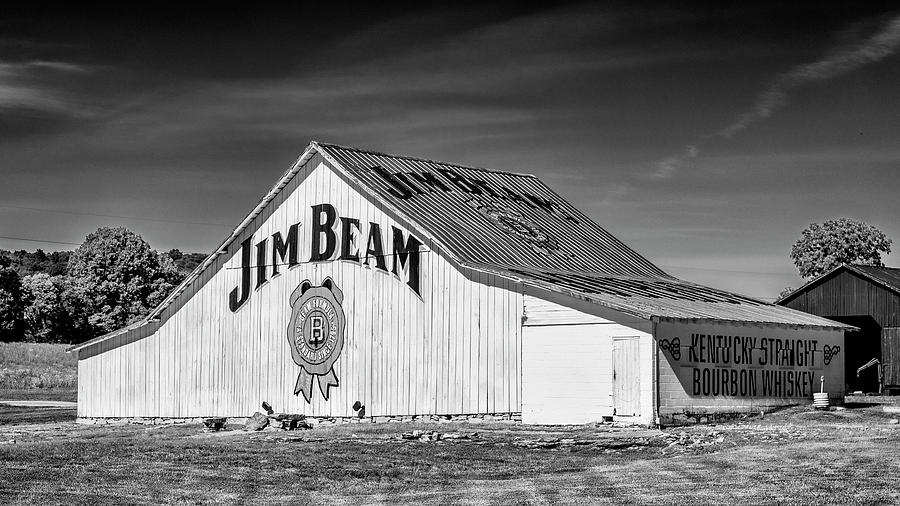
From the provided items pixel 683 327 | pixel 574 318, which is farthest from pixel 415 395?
pixel 683 327

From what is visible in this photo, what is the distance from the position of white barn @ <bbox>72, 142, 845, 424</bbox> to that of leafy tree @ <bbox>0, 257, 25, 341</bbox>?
2657 inches

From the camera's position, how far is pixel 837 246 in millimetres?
95562

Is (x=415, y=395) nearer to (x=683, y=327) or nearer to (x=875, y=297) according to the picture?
(x=683, y=327)

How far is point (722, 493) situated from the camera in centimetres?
2086

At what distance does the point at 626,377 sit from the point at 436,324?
7.11 metres

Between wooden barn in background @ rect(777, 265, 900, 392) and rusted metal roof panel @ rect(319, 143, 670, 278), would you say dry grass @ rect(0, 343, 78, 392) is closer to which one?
rusted metal roof panel @ rect(319, 143, 670, 278)

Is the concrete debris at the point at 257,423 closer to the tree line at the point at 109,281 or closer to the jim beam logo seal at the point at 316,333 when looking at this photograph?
the jim beam logo seal at the point at 316,333

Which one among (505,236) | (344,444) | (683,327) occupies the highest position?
(505,236)

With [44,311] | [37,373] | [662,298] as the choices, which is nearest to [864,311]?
[662,298]

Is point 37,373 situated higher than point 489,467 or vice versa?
point 37,373

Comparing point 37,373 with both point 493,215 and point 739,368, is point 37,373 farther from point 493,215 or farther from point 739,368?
point 739,368

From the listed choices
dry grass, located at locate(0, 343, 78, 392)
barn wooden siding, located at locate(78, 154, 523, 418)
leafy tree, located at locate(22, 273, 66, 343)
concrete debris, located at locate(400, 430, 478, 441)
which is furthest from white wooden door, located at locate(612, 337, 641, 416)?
leafy tree, located at locate(22, 273, 66, 343)

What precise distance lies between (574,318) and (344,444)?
8.69 meters

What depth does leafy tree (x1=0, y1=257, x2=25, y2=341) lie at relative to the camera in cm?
11431
